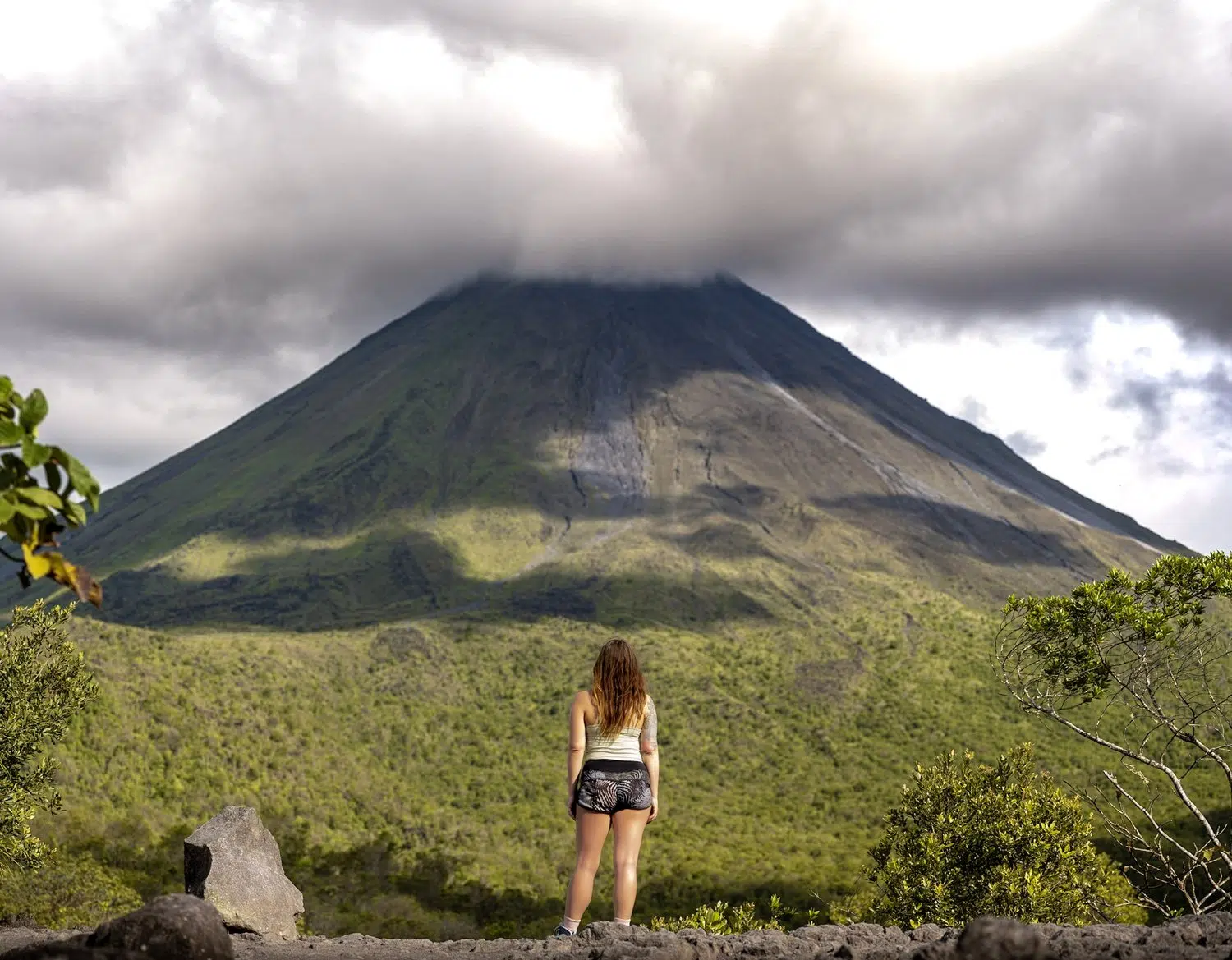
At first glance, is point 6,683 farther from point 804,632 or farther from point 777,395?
point 777,395

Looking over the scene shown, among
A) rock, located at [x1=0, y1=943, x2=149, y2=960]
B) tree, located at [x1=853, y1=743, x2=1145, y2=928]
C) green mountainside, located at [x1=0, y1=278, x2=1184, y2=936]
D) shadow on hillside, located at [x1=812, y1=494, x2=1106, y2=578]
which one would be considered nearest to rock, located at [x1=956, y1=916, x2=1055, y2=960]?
rock, located at [x1=0, y1=943, x2=149, y2=960]

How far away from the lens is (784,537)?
133375mm

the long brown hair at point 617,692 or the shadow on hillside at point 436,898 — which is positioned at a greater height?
the long brown hair at point 617,692

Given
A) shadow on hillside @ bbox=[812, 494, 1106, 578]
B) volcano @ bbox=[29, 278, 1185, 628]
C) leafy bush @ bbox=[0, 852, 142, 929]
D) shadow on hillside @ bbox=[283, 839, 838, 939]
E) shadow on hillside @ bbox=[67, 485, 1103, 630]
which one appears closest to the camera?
leafy bush @ bbox=[0, 852, 142, 929]

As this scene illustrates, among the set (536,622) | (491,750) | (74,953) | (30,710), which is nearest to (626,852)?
(74,953)

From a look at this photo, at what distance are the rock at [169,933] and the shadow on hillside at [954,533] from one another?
131499mm

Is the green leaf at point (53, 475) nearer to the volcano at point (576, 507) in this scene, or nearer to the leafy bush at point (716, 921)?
the leafy bush at point (716, 921)

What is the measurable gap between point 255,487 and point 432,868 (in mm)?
124522

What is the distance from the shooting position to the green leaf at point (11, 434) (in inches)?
155

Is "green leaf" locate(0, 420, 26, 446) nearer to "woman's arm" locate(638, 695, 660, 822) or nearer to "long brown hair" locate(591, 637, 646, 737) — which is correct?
"long brown hair" locate(591, 637, 646, 737)

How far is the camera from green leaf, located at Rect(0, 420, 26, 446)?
155 inches

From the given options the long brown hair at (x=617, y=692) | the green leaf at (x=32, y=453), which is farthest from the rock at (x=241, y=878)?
the green leaf at (x=32, y=453)

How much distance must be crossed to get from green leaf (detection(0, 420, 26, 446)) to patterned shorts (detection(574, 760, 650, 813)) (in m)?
4.83

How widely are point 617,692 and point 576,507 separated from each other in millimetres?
142039
